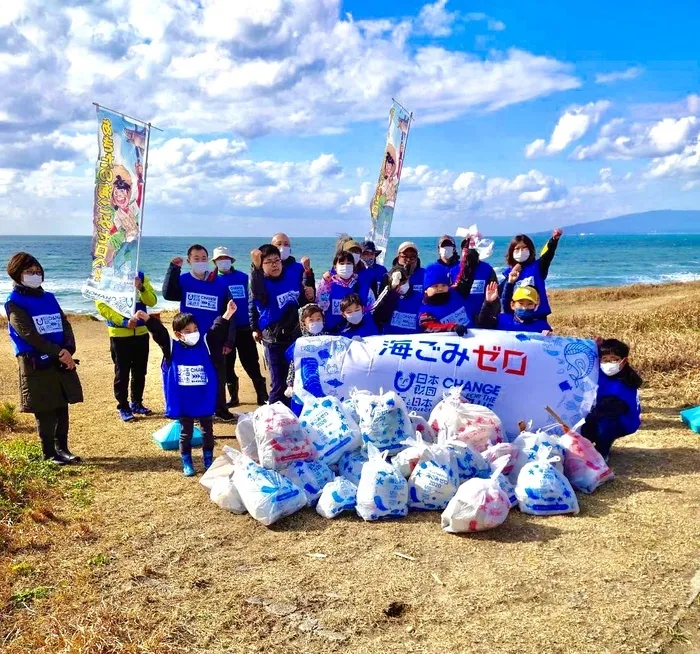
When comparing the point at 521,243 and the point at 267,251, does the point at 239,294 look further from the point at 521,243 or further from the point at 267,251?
the point at 521,243

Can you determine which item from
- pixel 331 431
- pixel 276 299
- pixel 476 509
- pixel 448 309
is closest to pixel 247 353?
pixel 276 299

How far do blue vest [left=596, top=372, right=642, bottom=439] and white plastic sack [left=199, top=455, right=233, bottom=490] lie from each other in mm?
3087

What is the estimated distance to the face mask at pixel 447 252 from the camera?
711 centimetres

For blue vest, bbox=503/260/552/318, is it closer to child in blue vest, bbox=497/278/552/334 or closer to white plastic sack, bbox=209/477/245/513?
child in blue vest, bbox=497/278/552/334

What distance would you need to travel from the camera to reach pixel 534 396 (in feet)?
18.7

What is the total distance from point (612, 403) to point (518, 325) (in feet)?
3.89

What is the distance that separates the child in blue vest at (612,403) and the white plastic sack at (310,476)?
230 cm

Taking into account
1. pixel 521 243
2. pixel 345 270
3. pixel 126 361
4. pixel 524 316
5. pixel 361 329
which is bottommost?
pixel 126 361

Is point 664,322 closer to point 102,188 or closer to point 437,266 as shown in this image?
point 437,266

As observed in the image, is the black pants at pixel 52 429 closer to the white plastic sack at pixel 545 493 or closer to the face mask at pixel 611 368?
the white plastic sack at pixel 545 493

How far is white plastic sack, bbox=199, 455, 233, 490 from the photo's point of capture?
16.6ft

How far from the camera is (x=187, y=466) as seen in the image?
5531 millimetres

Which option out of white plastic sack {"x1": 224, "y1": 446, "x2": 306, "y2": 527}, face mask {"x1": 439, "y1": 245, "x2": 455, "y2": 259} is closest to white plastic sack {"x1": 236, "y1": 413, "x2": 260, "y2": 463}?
white plastic sack {"x1": 224, "y1": 446, "x2": 306, "y2": 527}

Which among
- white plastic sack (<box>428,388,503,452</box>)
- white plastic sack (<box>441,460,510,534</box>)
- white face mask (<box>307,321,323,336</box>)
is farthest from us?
white face mask (<box>307,321,323,336</box>)
